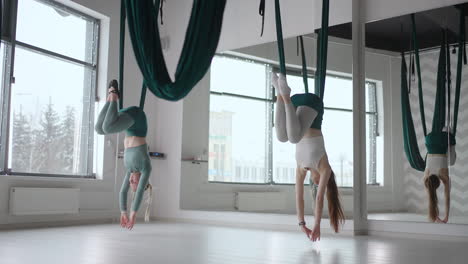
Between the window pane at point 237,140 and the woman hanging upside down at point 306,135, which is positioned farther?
the window pane at point 237,140

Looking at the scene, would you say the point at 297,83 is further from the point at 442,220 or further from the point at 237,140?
the point at 442,220

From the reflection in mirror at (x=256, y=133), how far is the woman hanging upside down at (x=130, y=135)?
2358mm

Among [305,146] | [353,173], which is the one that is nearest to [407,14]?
[353,173]

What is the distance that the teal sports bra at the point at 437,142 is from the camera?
19.8 ft

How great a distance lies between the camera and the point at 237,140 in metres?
8.28

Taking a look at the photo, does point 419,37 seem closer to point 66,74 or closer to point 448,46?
point 448,46

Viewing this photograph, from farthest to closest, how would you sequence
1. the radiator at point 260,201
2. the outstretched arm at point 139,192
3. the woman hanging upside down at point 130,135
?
the radiator at point 260,201
the outstretched arm at point 139,192
the woman hanging upside down at point 130,135

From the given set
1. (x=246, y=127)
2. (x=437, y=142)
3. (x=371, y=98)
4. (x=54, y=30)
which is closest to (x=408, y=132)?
(x=437, y=142)

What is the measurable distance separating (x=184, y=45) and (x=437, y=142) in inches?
142

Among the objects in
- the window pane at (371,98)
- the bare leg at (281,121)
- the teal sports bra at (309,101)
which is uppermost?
the window pane at (371,98)

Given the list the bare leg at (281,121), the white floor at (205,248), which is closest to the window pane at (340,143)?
the white floor at (205,248)

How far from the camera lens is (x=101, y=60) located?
323 inches

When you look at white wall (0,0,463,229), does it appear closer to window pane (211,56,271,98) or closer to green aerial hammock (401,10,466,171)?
window pane (211,56,271,98)

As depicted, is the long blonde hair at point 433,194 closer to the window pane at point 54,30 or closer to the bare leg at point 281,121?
the bare leg at point 281,121
